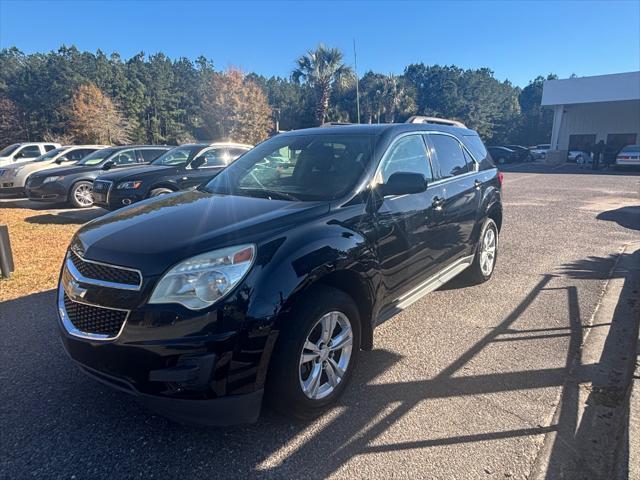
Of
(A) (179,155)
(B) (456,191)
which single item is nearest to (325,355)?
(B) (456,191)

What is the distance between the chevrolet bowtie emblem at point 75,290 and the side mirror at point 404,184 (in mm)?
2117

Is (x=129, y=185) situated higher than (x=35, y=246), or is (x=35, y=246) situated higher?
(x=129, y=185)

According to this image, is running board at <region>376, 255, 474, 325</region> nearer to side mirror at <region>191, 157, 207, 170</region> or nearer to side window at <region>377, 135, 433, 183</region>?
side window at <region>377, 135, 433, 183</region>

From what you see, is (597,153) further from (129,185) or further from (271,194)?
(271,194)

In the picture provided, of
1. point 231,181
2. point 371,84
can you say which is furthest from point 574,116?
point 231,181

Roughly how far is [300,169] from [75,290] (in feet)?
6.29

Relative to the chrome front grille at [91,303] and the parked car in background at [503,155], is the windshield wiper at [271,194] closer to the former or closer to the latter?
the chrome front grille at [91,303]

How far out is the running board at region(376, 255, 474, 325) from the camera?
3385mm

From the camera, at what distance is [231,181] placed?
384cm

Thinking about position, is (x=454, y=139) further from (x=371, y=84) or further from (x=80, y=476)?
(x=371, y=84)

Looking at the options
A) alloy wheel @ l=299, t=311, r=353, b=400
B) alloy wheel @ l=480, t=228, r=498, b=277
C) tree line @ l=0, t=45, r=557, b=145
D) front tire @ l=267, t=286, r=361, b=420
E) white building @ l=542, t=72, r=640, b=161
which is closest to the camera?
front tire @ l=267, t=286, r=361, b=420

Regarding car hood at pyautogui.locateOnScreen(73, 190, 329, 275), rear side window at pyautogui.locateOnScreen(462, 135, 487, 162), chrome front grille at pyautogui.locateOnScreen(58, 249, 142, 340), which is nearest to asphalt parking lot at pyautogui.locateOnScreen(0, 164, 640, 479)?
chrome front grille at pyautogui.locateOnScreen(58, 249, 142, 340)

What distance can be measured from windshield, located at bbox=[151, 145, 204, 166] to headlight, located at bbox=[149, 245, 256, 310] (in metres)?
7.85

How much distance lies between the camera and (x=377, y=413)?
2.83 m
